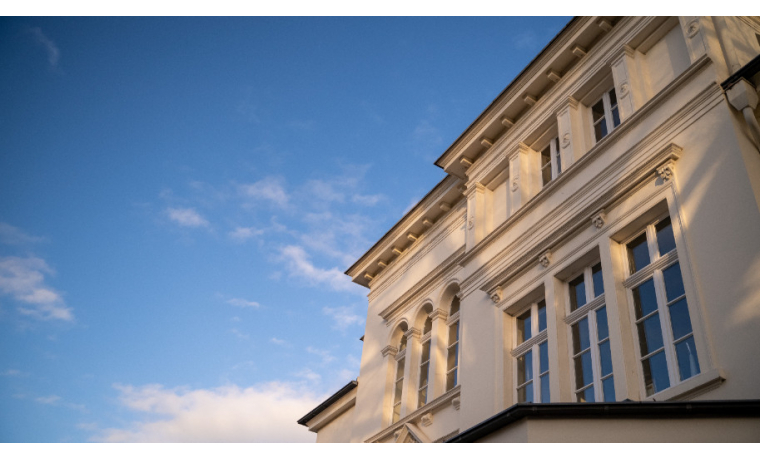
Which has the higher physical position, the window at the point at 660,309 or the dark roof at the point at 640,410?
the window at the point at 660,309

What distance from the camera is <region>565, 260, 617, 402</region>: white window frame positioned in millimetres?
10961

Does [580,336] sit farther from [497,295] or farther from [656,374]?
[497,295]

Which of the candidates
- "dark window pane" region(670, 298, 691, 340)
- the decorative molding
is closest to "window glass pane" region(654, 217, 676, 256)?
"dark window pane" region(670, 298, 691, 340)

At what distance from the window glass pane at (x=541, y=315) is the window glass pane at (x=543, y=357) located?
0.43 m

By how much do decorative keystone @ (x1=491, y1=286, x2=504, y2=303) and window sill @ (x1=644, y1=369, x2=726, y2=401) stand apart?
4.71 m

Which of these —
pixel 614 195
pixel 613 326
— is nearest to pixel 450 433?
pixel 613 326

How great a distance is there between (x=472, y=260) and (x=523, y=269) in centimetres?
211

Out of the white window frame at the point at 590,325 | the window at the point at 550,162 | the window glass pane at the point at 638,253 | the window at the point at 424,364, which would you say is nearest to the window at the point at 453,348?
the window at the point at 424,364

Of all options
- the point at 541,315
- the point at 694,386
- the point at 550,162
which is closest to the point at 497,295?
A: the point at 541,315

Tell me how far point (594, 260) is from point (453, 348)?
15.8 ft

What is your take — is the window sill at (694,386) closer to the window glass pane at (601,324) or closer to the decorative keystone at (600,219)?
the window glass pane at (601,324)

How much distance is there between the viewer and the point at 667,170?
11.2 metres

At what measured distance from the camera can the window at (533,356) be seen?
40.4ft

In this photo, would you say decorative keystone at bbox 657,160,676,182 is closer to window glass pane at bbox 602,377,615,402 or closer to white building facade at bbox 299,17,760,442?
white building facade at bbox 299,17,760,442
